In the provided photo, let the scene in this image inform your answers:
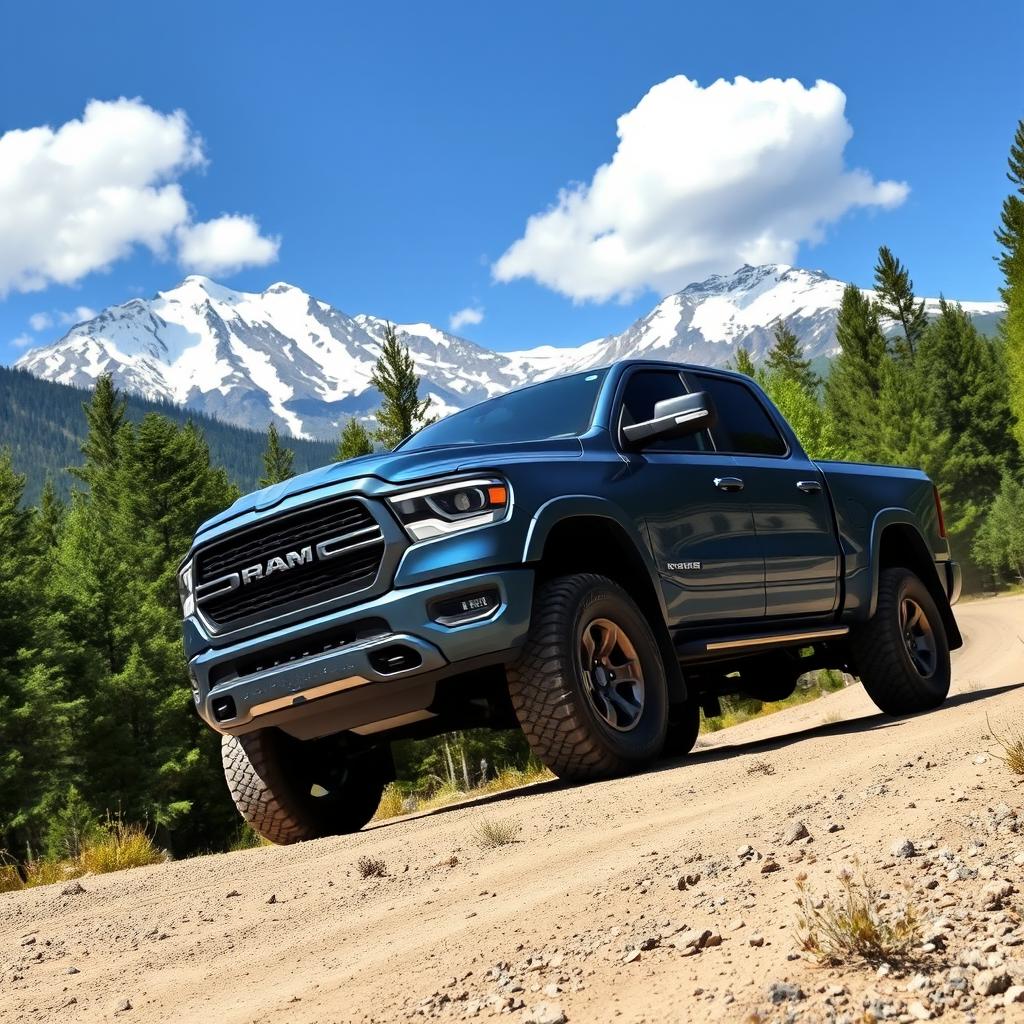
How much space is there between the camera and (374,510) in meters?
5.01

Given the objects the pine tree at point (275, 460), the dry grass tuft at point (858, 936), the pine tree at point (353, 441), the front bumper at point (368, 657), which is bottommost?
the dry grass tuft at point (858, 936)

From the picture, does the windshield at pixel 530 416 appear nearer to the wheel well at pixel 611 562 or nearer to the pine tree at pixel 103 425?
the wheel well at pixel 611 562

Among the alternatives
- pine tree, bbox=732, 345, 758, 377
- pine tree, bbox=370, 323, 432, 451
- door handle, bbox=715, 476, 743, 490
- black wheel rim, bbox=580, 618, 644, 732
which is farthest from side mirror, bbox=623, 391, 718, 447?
pine tree, bbox=732, 345, 758, 377

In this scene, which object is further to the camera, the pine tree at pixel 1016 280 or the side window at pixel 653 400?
the pine tree at pixel 1016 280

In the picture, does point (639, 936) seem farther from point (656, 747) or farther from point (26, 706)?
point (26, 706)

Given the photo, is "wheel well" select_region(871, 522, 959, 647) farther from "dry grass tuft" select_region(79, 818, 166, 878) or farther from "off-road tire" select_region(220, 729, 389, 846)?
"dry grass tuft" select_region(79, 818, 166, 878)

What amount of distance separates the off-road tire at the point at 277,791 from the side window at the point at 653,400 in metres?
2.51

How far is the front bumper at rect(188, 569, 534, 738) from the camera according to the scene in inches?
192

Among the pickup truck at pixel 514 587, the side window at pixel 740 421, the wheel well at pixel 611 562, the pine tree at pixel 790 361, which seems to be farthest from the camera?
the pine tree at pixel 790 361

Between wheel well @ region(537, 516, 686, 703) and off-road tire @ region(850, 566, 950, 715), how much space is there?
89.4 inches

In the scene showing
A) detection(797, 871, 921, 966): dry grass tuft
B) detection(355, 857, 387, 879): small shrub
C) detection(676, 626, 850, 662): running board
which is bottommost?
detection(355, 857, 387, 879): small shrub

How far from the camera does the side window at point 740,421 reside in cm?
700

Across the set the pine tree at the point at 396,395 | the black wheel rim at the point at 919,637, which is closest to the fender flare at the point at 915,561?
the black wheel rim at the point at 919,637

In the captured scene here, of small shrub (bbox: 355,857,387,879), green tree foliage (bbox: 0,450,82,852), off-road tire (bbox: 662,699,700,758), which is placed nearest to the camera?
small shrub (bbox: 355,857,387,879)
